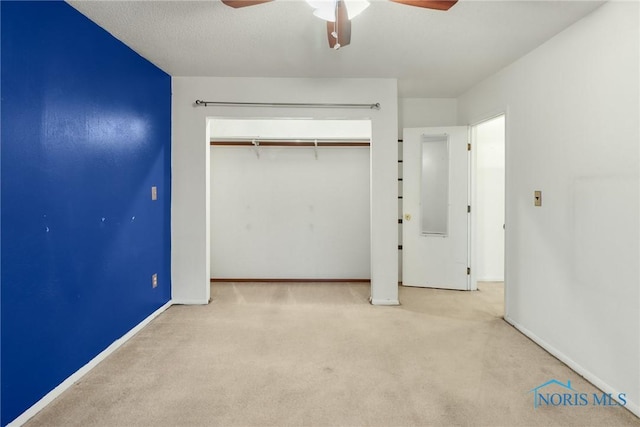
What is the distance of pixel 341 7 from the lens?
178cm

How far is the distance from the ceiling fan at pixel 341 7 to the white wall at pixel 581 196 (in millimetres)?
1240

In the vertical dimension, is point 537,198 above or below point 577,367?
above

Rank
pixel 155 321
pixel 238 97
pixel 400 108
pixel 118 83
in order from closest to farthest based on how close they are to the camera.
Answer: pixel 118 83 < pixel 155 321 < pixel 238 97 < pixel 400 108

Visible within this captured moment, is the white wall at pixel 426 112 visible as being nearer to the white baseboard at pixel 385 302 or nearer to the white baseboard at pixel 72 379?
the white baseboard at pixel 385 302

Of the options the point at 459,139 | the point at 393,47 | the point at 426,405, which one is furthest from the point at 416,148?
the point at 426,405

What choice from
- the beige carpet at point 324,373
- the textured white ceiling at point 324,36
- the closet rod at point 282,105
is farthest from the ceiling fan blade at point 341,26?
the beige carpet at point 324,373

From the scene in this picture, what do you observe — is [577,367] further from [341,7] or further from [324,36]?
[324,36]

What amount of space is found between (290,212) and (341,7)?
308 centimetres

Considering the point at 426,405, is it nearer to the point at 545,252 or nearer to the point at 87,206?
the point at 545,252

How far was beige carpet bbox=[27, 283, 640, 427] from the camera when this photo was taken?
1.87 m

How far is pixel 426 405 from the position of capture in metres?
1.96

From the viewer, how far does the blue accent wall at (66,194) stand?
1.79m

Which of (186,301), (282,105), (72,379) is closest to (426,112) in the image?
(282,105)

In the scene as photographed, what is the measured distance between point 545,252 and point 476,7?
1.89 m
